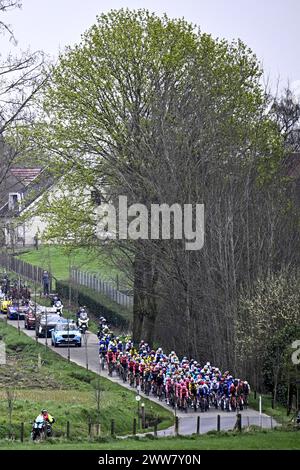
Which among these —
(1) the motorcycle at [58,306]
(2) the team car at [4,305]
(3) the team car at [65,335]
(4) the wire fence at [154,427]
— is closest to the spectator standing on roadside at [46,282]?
(2) the team car at [4,305]

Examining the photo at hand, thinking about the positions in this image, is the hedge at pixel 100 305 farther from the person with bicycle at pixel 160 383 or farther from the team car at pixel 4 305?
the person with bicycle at pixel 160 383

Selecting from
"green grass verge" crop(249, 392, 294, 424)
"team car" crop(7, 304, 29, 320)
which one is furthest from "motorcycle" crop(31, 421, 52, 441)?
"team car" crop(7, 304, 29, 320)

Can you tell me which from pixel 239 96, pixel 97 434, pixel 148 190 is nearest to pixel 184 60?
pixel 239 96

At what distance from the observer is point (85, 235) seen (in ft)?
204

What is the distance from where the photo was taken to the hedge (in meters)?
68.9

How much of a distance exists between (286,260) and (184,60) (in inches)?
418

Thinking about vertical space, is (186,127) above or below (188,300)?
above

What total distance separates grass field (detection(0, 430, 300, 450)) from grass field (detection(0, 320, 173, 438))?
463cm

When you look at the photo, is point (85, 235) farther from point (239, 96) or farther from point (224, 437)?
point (224, 437)

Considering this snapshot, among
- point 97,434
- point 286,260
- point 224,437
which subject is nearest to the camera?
point 224,437

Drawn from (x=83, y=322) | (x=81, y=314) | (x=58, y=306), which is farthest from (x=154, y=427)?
(x=58, y=306)

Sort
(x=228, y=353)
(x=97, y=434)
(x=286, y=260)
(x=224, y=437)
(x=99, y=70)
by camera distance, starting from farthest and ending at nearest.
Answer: (x=99, y=70)
(x=286, y=260)
(x=228, y=353)
(x=97, y=434)
(x=224, y=437)

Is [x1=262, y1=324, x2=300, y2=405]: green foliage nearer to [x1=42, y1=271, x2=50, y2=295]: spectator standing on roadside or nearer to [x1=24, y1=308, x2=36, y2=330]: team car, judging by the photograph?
[x1=24, y1=308, x2=36, y2=330]: team car

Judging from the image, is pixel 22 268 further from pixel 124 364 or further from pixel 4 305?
pixel 124 364
